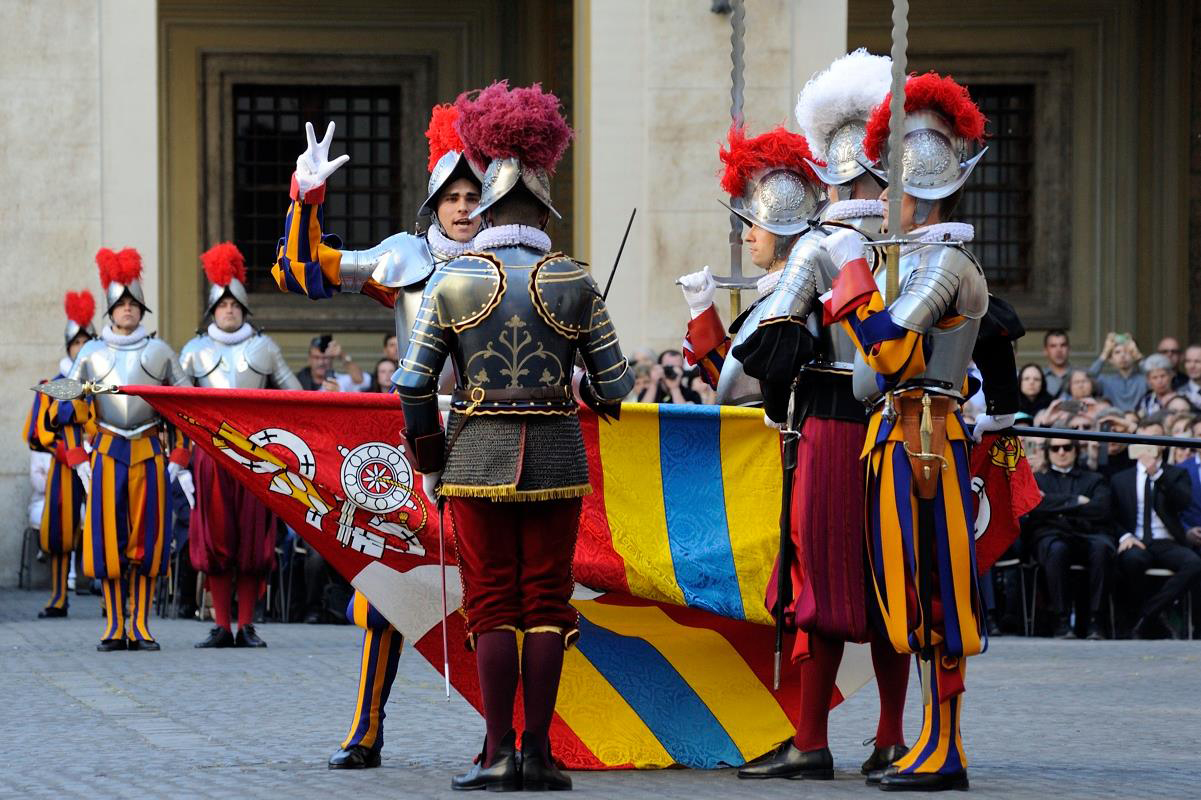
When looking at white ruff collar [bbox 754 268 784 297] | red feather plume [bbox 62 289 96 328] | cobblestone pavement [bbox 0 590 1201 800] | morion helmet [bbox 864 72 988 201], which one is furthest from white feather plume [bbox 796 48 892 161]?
red feather plume [bbox 62 289 96 328]

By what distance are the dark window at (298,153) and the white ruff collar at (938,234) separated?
49.6 ft

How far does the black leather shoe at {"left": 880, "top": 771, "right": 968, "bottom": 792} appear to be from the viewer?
7160 mm

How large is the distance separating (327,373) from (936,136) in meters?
9.94

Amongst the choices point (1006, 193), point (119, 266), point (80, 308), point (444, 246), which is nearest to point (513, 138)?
point (444, 246)

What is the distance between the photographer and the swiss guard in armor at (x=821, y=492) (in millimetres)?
7449

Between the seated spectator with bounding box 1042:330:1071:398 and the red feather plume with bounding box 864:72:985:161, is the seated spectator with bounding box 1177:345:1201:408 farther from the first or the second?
the red feather plume with bounding box 864:72:985:161

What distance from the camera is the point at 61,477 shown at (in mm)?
15688

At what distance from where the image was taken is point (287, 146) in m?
22.2

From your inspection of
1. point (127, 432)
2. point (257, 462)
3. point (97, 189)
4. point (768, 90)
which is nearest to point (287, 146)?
point (97, 189)

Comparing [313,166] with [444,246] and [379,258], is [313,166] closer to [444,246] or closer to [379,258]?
[379,258]

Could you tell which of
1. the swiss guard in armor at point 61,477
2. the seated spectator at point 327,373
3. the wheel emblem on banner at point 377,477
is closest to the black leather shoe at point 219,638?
the swiss guard in armor at point 61,477

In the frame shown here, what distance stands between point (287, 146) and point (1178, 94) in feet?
27.9

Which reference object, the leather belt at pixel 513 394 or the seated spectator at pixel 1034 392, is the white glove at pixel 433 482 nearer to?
the leather belt at pixel 513 394

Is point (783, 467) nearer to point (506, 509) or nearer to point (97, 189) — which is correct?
point (506, 509)
